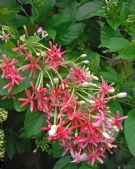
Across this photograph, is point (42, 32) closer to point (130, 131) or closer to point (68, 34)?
point (68, 34)

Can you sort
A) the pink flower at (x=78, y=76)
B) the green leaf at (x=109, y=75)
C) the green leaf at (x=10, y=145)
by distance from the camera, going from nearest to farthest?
the pink flower at (x=78, y=76)
the green leaf at (x=109, y=75)
the green leaf at (x=10, y=145)

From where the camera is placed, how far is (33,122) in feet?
3.80

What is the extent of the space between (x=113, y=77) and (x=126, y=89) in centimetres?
9

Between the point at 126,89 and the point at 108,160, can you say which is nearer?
the point at 126,89

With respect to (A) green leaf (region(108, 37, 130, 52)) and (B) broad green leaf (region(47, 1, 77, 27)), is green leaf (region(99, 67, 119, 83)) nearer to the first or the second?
(A) green leaf (region(108, 37, 130, 52))

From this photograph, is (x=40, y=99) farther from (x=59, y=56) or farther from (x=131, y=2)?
(x=131, y=2)

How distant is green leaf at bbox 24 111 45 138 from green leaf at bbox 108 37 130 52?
37 cm

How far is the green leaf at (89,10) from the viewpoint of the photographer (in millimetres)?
1484

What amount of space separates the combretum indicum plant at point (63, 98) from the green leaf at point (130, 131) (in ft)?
0.71

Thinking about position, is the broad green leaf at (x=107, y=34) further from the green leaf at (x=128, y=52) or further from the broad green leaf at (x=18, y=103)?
the broad green leaf at (x=18, y=103)

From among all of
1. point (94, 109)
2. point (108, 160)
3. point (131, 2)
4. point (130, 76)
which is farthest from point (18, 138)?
point (94, 109)

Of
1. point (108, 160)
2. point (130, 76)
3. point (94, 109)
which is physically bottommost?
point (108, 160)

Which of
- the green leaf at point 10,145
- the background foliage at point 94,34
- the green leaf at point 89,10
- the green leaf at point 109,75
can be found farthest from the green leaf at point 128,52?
the green leaf at point 10,145

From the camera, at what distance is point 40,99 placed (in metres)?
1.04
